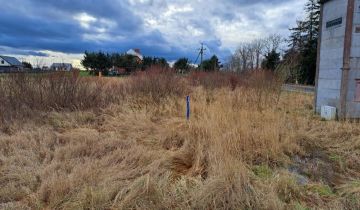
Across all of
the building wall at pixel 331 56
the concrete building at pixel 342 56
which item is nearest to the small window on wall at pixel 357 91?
the concrete building at pixel 342 56

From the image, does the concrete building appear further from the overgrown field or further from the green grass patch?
the green grass patch

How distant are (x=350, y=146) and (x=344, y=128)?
136cm

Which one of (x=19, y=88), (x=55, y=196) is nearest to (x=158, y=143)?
(x=55, y=196)

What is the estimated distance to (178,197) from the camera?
2990 millimetres

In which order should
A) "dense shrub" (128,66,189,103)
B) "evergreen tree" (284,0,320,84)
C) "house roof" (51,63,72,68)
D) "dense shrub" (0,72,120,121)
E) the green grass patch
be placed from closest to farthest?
the green grass patch
"dense shrub" (0,72,120,121)
"house roof" (51,63,72,68)
"dense shrub" (128,66,189,103)
"evergreen tree" (284,0,320,84)

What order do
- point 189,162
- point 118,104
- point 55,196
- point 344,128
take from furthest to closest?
point 118,104 < point 344,128 < point 189,162 < point 55,196

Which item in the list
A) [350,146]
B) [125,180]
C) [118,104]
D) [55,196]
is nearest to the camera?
[55,196]

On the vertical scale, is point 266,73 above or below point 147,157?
above

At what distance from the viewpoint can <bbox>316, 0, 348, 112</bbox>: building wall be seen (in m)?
7.46

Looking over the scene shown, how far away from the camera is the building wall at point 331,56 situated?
24.5ft

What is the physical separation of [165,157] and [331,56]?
6.52m

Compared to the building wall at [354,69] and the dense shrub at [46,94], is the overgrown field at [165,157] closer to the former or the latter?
the dense shrub at [46,94]

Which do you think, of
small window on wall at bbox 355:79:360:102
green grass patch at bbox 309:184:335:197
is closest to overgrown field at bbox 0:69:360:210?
green grass patch at bbox 309:184:335:197

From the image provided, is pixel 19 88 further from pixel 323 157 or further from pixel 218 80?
pixel 218 80
